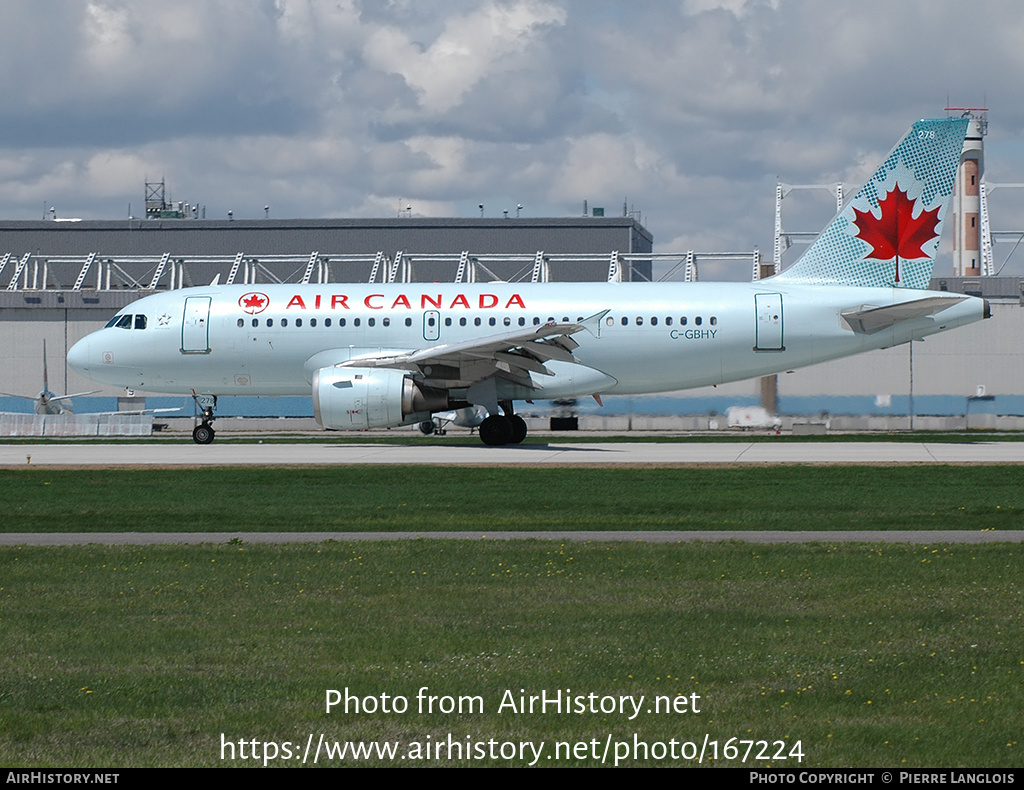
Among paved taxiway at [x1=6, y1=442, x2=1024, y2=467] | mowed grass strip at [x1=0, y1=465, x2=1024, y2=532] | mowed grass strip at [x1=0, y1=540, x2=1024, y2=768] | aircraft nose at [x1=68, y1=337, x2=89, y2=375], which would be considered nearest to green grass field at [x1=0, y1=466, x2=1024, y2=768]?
mowed grass strip at [x1=0, y1=540, x2=1024, y2=768]

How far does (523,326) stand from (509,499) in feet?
47.0

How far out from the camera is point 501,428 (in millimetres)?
35062

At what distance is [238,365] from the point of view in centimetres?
3625

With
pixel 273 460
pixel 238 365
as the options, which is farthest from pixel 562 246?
pixel 273 460

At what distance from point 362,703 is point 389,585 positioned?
4.73 metres

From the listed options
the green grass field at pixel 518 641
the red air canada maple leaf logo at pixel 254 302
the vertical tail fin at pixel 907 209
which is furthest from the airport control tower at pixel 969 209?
the green grass field at pixel 518 641

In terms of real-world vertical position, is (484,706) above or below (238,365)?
below

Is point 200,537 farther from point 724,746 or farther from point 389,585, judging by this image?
point 724,746

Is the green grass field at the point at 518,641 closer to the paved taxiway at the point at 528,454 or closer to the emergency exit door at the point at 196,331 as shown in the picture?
the paved taxiway at the point at 528,454

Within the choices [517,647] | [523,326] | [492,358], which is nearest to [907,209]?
Result: [523,326]

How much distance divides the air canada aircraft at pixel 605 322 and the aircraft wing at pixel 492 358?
68mm

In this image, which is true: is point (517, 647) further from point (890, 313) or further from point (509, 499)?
point (890, 313)

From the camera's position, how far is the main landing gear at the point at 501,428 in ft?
115

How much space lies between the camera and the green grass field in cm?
739
